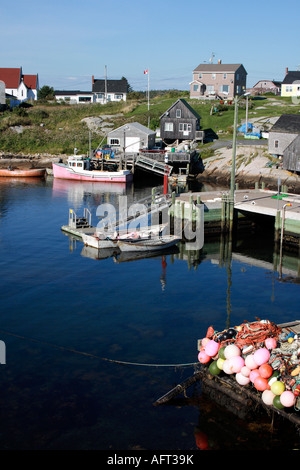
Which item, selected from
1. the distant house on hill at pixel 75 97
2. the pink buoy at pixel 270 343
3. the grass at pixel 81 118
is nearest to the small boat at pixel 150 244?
the pink buoy at pixel 270 343

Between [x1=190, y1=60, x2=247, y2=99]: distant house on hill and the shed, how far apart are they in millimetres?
33701

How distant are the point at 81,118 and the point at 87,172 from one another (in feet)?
111

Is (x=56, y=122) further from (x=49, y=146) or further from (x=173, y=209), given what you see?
(x=173, y=209)

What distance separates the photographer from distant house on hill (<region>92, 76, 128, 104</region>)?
11231cm

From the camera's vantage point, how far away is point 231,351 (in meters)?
16.1

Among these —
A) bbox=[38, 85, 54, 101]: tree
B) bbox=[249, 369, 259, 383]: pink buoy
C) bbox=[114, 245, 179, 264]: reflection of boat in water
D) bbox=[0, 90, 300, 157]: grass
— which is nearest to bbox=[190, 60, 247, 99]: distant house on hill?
bbox=[0, 90, 300, 157]: grass

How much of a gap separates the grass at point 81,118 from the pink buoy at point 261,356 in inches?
2366

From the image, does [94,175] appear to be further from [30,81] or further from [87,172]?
[30,81]

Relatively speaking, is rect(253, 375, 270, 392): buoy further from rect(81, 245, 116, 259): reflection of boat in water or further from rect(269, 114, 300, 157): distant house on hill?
rect(269, 114, 300, 157): distant house on hill

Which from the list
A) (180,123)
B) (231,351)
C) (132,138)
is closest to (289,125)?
(180,123)

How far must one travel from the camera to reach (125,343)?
69.2ft

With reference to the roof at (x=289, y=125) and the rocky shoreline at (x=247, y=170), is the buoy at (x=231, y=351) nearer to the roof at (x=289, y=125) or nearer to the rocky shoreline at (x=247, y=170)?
the rocky shoreline at (x=247, y=170)

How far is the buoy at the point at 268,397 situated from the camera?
14.9m
